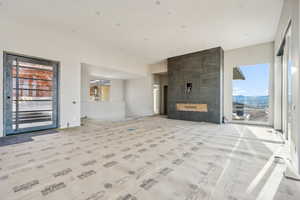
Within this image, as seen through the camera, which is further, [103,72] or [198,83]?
[103,72]

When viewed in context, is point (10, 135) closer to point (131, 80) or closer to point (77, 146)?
point (77, 146)

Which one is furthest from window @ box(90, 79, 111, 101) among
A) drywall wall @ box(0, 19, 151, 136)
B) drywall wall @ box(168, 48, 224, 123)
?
drywall wall @ box(168, 48, 224, 123)

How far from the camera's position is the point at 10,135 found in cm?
417

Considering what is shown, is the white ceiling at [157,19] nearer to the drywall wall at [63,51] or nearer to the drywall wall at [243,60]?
the drywall wall at [63,51]

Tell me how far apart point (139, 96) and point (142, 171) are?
833 centimetres

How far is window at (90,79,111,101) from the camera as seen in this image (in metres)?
11.3

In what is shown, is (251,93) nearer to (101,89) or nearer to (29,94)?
(29,94)

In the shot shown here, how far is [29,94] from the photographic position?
4617 millimetres

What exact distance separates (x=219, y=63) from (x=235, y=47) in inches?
44.4

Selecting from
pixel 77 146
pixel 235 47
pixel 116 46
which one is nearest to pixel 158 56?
pixel 116 46

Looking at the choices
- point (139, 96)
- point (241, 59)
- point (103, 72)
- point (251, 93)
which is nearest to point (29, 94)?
point (103, 72)

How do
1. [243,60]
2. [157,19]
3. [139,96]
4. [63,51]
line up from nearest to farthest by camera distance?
[157,19], [63,51], [243,60], [139,96]

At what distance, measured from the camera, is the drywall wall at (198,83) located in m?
→ 6.45

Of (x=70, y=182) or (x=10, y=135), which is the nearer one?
(x=70, y=182)
